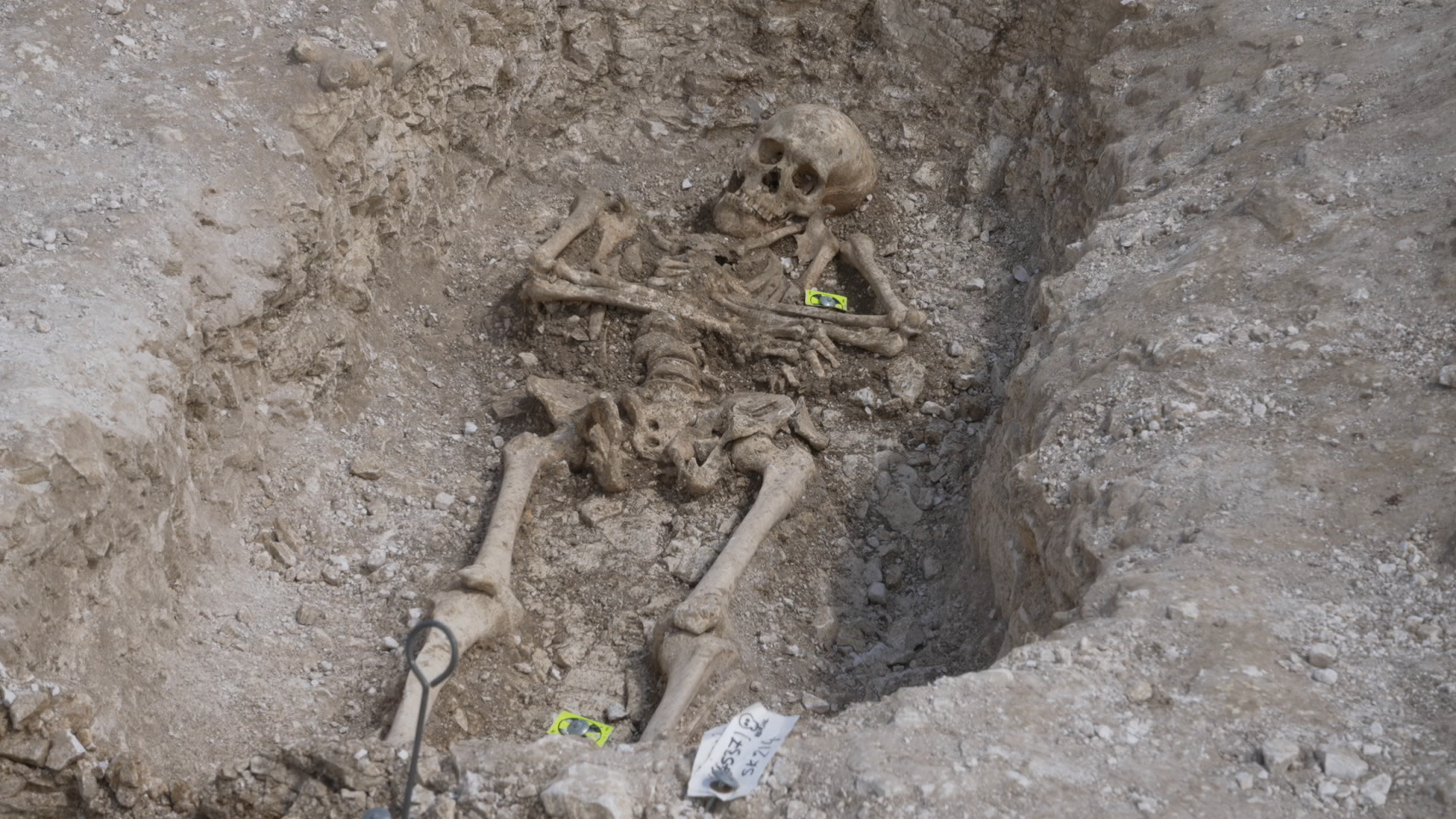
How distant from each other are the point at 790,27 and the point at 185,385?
479 centimetres

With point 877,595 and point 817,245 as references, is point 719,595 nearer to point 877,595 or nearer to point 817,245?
point 877,595

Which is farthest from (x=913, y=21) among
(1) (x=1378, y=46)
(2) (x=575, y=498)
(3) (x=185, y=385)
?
(3) (x=185, y=385)

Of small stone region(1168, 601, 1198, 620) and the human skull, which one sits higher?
small stone region(1168, 601, 1198, 620)

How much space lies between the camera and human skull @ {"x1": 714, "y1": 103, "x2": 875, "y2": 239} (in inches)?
279

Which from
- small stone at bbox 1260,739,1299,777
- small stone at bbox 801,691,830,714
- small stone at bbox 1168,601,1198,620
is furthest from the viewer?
small stone at bbox 801,691,830,714

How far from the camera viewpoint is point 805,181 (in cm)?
732

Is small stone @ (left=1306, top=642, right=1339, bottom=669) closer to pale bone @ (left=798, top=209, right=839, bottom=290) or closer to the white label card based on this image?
the white label card

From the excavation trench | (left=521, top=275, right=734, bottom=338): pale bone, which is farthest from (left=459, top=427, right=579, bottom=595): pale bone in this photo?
(left=521, top=275, right=734, bottom=338): pale bone

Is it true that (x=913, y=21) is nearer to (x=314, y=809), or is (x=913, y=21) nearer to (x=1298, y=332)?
(x=1298, y=332)

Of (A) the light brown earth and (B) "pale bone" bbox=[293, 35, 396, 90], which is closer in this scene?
(A) the light brown earth

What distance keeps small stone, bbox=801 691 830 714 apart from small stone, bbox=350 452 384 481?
2.26 m

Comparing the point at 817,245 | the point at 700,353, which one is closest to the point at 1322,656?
the point at 700,353

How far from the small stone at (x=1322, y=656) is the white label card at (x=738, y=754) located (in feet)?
4.75

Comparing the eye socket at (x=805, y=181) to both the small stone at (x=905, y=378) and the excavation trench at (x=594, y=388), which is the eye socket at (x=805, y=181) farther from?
the small stone at (x=905, y=378)
